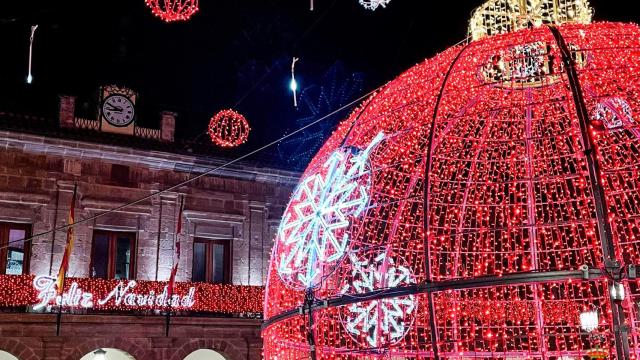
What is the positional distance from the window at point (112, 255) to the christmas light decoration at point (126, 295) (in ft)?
4.62

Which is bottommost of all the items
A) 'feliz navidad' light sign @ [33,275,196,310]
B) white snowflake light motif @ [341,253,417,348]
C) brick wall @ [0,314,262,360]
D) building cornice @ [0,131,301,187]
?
white snowflake light motif @ [341,253,417,348]

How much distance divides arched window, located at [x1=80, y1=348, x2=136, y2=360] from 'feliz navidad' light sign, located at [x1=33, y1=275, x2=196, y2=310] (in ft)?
4.35

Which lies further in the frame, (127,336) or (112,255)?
(112,255)

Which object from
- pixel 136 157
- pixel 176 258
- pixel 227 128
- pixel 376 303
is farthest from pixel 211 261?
pixel 376 303

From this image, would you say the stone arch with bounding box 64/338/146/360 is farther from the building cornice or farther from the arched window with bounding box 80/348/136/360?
the building cornice

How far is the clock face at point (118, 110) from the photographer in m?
22.4

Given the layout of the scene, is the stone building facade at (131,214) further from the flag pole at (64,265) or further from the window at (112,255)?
the flag pole at (64,265)

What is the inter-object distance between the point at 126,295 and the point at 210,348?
3358 millimetres

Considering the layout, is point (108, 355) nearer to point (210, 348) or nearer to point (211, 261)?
point (210, 348)

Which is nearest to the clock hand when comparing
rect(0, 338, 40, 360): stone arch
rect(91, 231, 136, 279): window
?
rect(91, 231, 136, 279): window

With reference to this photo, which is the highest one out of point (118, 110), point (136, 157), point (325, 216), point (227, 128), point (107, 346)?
point (118, 110)

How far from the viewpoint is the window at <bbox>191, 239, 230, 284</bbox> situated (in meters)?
23.5

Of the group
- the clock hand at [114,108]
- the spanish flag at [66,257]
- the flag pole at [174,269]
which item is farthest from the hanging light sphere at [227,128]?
the spanish flag at [66,257]

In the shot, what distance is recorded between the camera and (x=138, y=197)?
22484 millimetres
